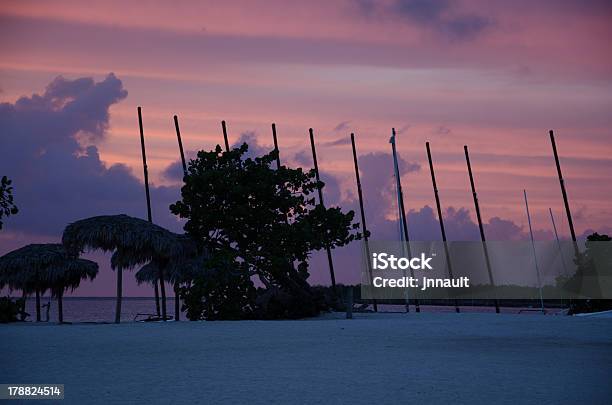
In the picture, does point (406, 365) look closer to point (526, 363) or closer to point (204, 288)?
point (526, 363)

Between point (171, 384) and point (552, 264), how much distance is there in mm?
34852

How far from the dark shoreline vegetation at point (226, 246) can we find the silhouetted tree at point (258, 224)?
4 cm

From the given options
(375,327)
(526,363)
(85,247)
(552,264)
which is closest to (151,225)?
(85,247)

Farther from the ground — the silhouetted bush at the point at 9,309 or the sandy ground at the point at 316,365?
the silhouetted bush at the point at 9,309

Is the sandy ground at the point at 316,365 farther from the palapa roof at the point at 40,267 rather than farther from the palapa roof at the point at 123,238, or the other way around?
the palapa roof at the point at 40,267

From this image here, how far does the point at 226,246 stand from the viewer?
30359 mm

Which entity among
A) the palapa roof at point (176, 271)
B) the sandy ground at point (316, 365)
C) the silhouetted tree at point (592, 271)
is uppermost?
the palapa roof at point (176, 271)

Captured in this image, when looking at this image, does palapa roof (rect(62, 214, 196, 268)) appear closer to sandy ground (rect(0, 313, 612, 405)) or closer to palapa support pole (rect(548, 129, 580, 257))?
sandy ground (rect(0, 313, 612, 405))

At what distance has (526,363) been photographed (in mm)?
13141

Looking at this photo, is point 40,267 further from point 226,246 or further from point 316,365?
point 316,365

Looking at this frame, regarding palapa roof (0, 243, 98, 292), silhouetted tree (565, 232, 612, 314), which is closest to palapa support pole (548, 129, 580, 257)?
silhouetted tree (565, 232, 612, 314)

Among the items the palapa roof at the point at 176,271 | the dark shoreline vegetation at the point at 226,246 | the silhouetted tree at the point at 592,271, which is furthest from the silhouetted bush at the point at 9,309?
the silhouetted tree at the point at 592,271

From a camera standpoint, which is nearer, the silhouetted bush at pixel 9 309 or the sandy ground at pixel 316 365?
the sandy ground at pixel 316 365

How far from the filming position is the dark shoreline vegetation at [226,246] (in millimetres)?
27984
